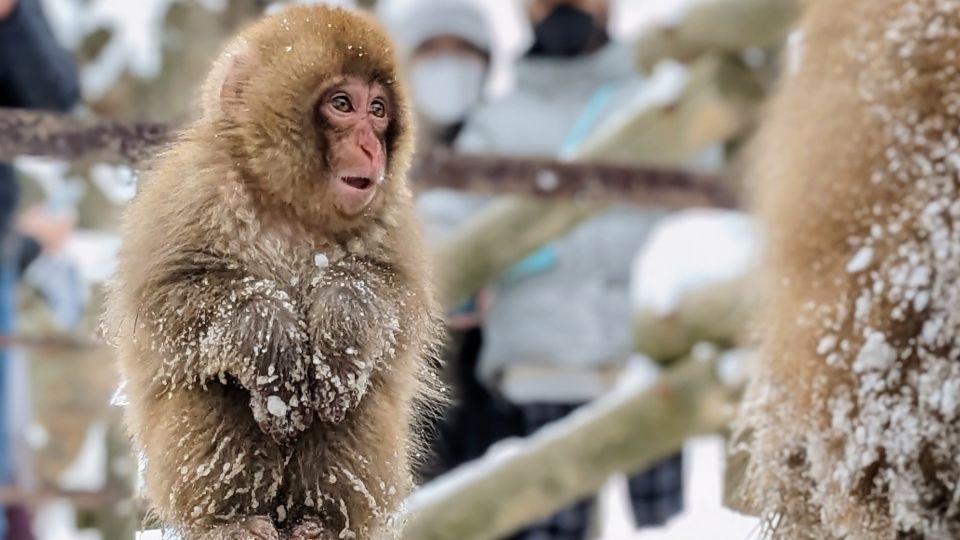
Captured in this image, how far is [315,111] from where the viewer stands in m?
1.08

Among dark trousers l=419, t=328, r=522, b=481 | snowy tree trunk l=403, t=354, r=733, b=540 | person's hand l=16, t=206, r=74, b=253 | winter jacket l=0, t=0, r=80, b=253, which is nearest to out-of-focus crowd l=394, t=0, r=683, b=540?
dark trousers l=419, t=328, r=522, b=481

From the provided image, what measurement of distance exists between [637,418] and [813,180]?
5.42ft

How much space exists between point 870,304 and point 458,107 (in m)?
2.37

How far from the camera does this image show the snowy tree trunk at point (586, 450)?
2.89m

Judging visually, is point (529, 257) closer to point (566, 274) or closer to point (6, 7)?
point (566, 274)

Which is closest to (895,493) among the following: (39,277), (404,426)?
(404,426)

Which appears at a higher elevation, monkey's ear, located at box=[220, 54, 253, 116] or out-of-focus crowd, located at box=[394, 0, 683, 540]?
monkey's ear, located at box=[220, 54, 253, 116]

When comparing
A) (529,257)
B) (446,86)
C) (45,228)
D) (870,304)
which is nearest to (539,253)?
(529,257)

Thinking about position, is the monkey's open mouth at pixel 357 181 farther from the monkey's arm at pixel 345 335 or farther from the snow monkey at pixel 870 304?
the snow monkey at pixel 870 304

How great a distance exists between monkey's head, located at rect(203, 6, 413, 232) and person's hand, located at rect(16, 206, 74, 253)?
2626 millimetres

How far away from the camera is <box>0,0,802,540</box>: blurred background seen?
2.77 metres

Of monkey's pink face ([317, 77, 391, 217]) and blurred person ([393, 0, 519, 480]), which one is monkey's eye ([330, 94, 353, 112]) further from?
blurred person ([393, 0, 519, 480])

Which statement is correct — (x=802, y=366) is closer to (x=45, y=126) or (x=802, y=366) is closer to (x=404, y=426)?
(x=404, y=426)

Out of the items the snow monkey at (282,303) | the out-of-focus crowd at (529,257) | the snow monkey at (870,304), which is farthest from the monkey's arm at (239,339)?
the out-of-focus crowd at (529,257)
